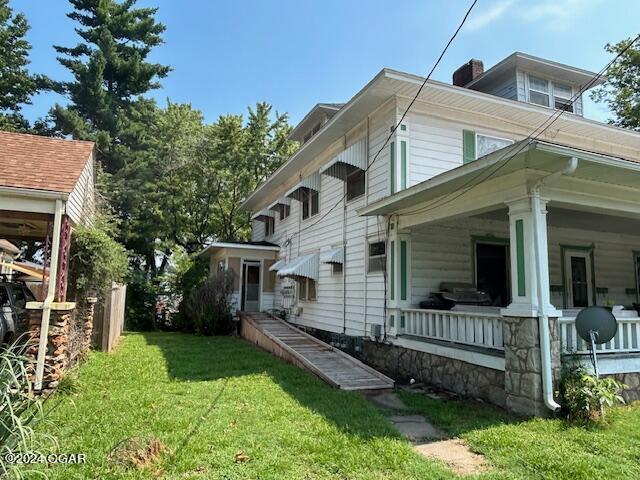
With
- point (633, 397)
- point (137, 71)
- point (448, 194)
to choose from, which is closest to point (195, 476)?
point (448, 194)

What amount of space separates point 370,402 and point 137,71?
25.5m

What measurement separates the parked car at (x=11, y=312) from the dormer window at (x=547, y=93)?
13.2 meters

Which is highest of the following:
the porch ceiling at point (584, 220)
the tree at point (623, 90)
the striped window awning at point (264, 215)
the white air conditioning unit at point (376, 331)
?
the tree at point (623, 90)

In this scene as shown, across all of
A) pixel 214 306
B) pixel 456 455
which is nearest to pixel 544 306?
pixel 456 455

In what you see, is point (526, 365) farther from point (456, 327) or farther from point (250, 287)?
point (250, 287)

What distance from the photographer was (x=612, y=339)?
647 centimetres

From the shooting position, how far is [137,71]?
83.1ft

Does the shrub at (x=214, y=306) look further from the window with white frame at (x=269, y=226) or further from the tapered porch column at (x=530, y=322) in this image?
the tapered porch column at (x=530, y=322)

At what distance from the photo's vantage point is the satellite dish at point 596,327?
232 inches

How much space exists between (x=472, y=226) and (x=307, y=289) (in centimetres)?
619

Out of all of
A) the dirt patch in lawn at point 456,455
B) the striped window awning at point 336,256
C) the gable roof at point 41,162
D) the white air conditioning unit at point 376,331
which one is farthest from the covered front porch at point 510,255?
the gable roof at point 41,162

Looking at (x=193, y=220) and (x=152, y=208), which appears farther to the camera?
(x=193, y=220)

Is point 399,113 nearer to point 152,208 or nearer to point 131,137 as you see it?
point 152,208

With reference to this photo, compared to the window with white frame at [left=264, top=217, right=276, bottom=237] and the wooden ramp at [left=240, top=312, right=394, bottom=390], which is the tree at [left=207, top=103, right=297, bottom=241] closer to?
the window with white frame at [left=264, top=217, right=276, bottom=237]
